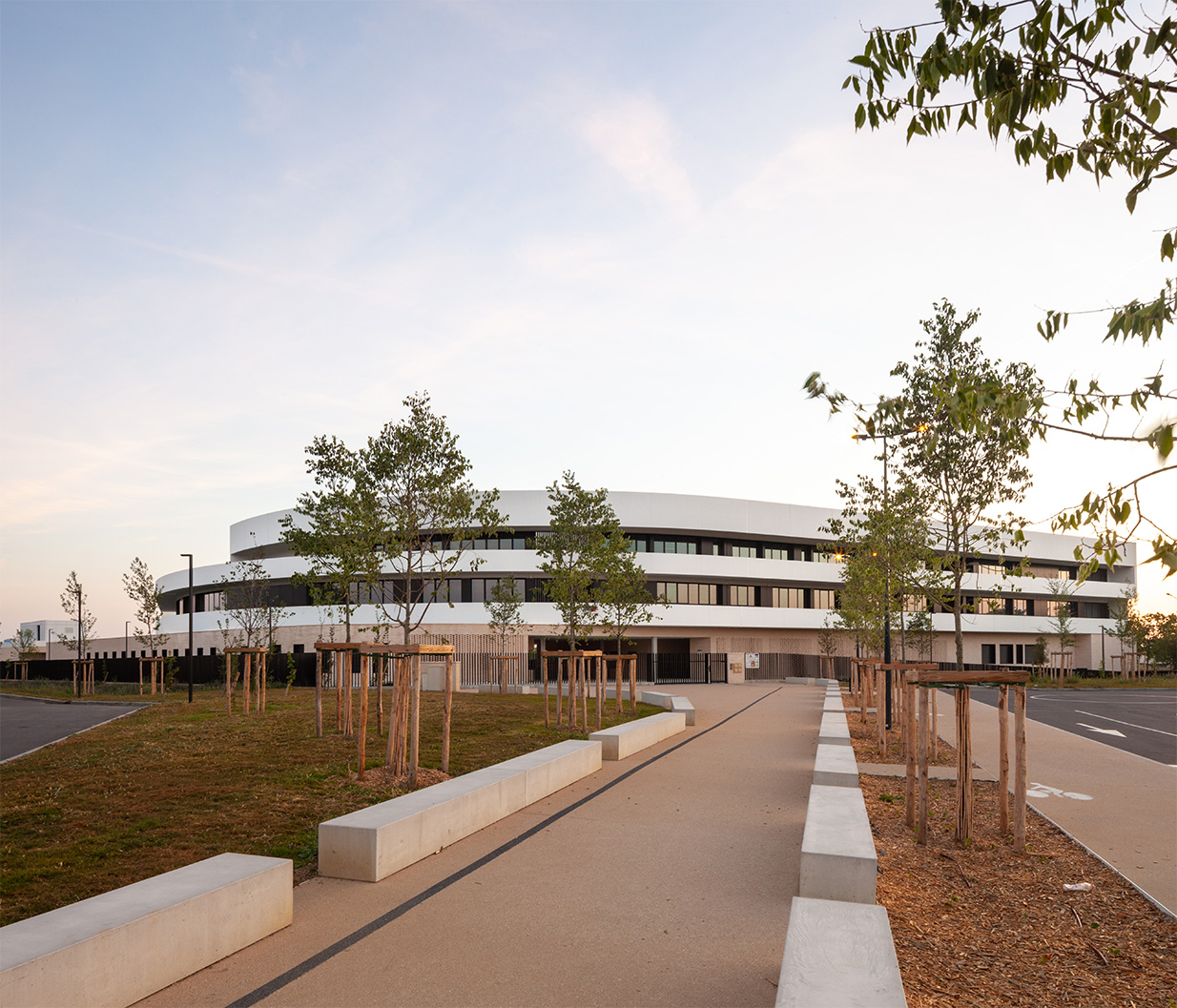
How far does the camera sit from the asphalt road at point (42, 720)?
703 inches

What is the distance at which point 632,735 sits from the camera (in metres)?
15.3

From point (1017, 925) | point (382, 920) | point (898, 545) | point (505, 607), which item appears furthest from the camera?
point (505, 607)

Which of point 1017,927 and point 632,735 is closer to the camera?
point 1017,927

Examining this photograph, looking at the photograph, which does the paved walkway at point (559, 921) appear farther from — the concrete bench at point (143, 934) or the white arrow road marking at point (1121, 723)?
the white arrow road marking at point (1121, 723)

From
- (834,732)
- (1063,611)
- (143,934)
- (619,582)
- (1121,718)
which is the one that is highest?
(619,582)

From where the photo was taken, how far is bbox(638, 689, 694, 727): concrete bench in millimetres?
21594

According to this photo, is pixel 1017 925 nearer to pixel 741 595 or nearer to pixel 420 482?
pixel 420 482

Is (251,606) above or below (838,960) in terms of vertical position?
below

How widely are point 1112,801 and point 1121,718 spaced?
18052 millimetres

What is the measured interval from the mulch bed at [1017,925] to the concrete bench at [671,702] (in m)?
12.3

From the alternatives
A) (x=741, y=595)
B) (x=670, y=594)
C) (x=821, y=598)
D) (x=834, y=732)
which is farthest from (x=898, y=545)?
(x=821, y=598)

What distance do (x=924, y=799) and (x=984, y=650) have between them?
6876 centimetres

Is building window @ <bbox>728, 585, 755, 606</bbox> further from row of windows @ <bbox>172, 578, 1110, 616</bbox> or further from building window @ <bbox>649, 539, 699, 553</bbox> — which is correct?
building window @ <bbox>649, 539, 699, 553</bbox>

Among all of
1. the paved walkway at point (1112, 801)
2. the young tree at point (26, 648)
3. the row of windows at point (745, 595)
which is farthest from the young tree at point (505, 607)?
the young tree at point (26, 648)
